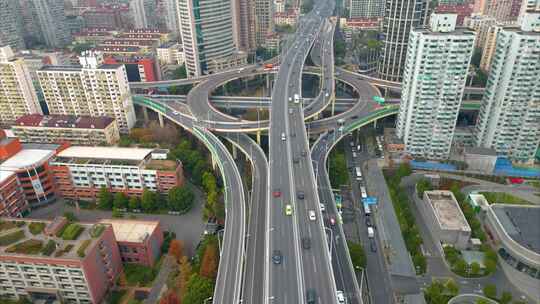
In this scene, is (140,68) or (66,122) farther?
(140,68)

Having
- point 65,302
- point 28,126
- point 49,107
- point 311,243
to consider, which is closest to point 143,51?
point 49,107

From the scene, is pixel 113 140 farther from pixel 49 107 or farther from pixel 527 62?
pixel 527 62

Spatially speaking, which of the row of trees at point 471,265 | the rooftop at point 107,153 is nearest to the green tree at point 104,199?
the rooftop at point 107,153

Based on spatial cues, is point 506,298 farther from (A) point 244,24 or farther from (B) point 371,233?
(A) point 244,24

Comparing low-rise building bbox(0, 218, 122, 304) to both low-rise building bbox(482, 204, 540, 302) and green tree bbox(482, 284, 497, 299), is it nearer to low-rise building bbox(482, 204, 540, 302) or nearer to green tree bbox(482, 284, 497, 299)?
green tree bbox(482, 284, 497, 299)

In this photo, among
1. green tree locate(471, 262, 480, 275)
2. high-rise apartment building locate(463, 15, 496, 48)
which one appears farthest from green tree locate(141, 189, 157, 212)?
high-rise apartment building locate(463, 15, 496, 48)

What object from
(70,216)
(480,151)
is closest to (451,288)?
(480,151)
